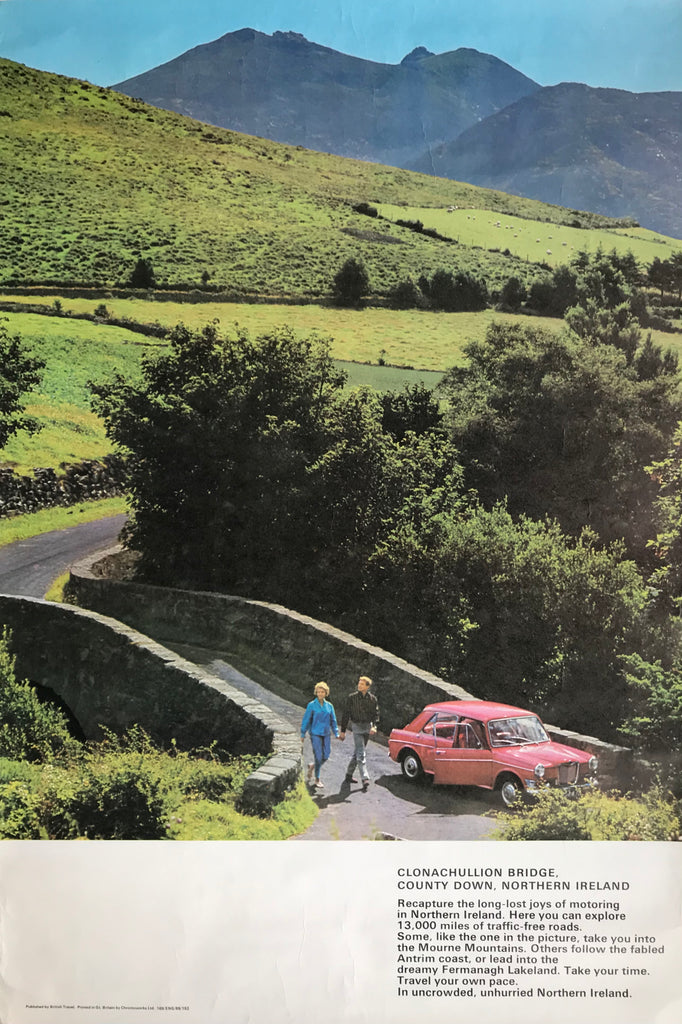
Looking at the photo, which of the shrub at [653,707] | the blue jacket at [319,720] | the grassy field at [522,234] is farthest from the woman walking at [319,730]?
the grassy field at [522,234]

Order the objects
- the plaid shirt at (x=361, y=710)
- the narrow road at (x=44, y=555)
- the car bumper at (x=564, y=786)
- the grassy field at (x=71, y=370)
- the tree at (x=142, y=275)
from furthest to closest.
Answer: the tree at (x=142, y=275) → the grassy field at (x=71, y=370) → the narrow road at (x=44, y=555) → the plaid shirt at (x=361, y=710) → the car bumper at (x=564, y=786)

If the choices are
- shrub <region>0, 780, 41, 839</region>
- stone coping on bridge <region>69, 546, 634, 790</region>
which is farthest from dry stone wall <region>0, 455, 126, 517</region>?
shrub <region>0, 780, 41, 839</region>

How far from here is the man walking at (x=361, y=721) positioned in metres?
5.43

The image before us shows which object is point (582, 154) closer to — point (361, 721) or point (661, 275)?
point (661, 275)

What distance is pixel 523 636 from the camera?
6.54m

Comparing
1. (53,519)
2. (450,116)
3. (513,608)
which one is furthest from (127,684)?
(450,116)

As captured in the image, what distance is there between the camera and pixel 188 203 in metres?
7.03

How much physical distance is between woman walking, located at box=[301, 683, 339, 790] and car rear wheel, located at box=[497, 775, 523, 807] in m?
1.04

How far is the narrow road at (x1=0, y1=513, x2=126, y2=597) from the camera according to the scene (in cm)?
631

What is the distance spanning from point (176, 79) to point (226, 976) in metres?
6.23

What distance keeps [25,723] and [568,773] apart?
3.56 metres

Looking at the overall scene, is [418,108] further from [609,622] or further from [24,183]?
[609,622]

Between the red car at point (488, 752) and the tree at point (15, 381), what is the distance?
11.8 ft

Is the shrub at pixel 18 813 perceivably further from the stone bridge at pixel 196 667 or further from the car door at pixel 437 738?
the car door at pixel 437 738
